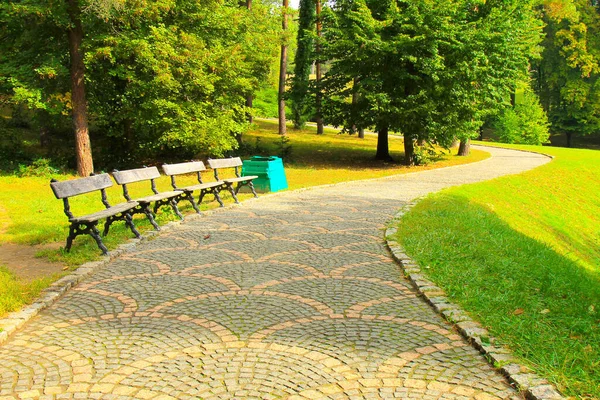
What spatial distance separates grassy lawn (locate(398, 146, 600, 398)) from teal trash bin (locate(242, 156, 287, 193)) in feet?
13.5

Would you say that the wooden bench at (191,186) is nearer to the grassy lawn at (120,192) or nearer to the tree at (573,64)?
the grassy lawn at (120,192)

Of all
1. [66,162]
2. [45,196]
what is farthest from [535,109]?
[45,196]

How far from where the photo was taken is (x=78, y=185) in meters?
7.07

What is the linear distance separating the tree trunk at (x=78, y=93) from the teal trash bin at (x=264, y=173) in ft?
24.1

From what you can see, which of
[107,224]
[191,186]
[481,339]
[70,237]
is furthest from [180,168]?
[481,339]

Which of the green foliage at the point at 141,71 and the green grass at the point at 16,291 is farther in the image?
the green foliage at the point at 141,71

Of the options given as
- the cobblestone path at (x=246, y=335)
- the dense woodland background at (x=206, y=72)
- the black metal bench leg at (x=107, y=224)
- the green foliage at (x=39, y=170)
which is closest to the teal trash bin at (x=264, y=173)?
the dense woodland background at (x=206, y=72)

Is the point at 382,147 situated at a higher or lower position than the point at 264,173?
lower

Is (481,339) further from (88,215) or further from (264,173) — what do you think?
(264,173)

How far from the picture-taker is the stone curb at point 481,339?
3.04 m

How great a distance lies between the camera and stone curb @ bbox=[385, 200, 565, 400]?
3037mm

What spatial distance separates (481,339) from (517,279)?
75.7 inches

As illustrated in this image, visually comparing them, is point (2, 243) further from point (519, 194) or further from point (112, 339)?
point (519, 194)

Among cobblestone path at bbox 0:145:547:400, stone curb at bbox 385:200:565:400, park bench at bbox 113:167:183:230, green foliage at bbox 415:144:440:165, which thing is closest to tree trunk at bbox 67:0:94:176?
park bench at bbox 113:167:183:230
